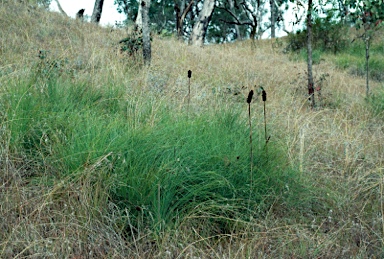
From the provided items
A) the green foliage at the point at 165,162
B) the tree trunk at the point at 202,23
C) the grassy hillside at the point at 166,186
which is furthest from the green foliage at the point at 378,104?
the tree trunk at the point at 202,23

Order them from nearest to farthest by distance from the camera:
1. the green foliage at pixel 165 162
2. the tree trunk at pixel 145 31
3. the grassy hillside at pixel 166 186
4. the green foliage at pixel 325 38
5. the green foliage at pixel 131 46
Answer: the grassy hillside at pixel 166 186, the green foliage at pixel 165 162, the tree trunk at pixel 145 31, the green foliage at pixel 131 46, the green foliage at pixel 325 38

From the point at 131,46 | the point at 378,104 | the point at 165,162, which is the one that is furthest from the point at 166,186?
the point at 131,46

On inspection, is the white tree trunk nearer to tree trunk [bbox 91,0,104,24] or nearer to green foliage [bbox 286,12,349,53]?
tree trunk [bbox 91,0,104,24]

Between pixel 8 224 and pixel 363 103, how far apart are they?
→ 5.34 m

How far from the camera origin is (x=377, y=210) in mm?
2945

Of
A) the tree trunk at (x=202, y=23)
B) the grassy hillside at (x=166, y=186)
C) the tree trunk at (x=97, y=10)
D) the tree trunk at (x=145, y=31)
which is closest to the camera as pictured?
the grassy hillside at (x=166, y=186)

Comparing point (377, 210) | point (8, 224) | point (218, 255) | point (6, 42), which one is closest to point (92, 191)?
point (8, 224)

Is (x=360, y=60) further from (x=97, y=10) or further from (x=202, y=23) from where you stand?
(x=97, y=10)

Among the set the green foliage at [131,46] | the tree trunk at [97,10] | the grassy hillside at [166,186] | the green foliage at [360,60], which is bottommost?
the grassy hillside at [166,186]

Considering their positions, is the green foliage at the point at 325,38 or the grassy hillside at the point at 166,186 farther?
the green foliage at the point at 325,38

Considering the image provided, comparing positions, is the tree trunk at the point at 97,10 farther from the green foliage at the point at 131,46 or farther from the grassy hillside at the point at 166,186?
the grassy hillside at the point at 166,186

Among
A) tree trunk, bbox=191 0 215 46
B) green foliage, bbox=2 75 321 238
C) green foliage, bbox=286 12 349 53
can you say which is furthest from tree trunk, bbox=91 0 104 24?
green foliage, bbox=2 75 321 238

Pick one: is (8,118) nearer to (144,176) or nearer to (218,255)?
(144,176)

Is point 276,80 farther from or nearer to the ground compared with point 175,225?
farther from the ground
